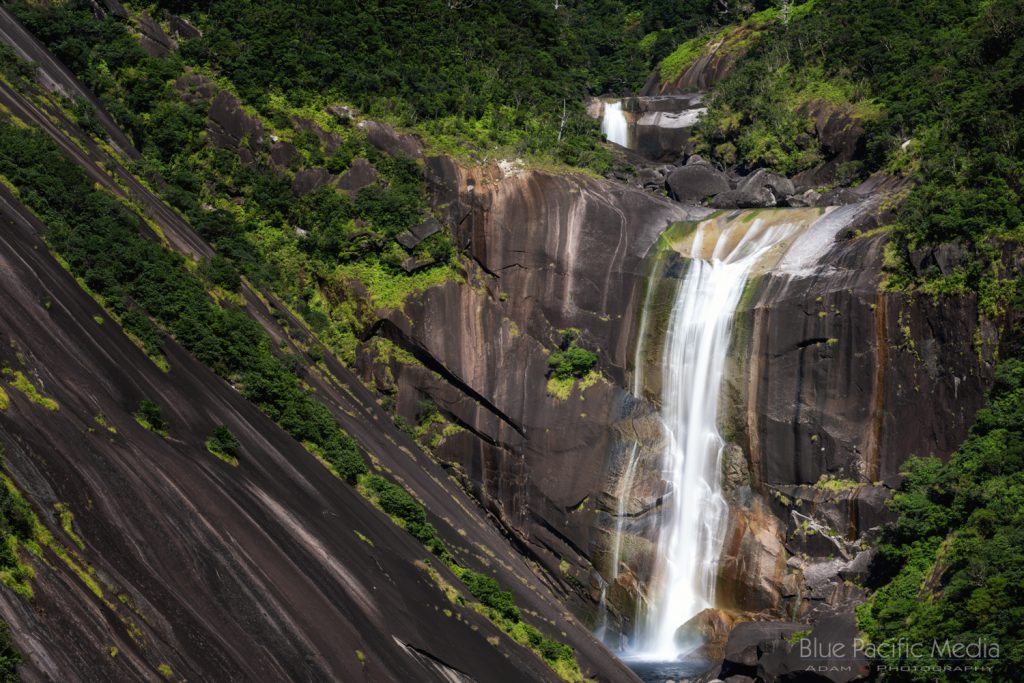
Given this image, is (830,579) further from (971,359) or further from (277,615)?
(277,615)

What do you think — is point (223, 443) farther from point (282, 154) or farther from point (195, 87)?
point (195, 87)

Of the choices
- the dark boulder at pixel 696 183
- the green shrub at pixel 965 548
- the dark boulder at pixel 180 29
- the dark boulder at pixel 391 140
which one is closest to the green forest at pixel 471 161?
the green shrub at pixel 965 548

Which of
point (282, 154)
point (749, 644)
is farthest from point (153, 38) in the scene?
point (749, 644)

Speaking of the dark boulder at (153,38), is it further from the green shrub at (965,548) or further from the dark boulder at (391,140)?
the green shrub at (965,548)

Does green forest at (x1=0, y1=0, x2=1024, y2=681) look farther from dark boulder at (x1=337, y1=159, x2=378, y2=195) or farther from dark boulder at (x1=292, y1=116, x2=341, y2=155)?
dark boulder at (x1=337, y1=159, x2=378, y2=195)

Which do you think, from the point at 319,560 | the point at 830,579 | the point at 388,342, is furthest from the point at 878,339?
the point at 319,560

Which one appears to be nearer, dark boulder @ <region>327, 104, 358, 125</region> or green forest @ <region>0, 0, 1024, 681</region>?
green forest @ <region>0, 0, 1024, 681</region>

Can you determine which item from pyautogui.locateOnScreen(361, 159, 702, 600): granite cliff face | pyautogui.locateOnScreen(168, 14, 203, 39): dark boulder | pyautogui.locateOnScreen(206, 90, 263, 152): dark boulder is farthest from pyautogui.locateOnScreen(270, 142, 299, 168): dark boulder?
pyautogui.locateOnScreen(168, 14, 203, 39): dark boulder
